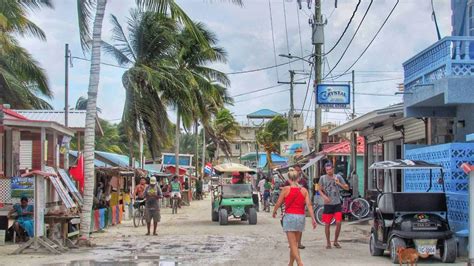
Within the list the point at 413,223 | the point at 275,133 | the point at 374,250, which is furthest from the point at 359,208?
the point at 275,133

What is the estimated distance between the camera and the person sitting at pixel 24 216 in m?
16.5

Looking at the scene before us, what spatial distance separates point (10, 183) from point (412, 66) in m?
11.0

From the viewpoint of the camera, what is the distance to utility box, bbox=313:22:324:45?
88.6 feet

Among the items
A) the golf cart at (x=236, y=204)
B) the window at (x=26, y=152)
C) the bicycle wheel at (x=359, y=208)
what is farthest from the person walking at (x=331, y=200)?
the window at (x=26, y=152)

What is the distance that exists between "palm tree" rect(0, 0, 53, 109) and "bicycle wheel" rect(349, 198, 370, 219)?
42.2ft

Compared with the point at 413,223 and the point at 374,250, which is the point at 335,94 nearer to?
the point at 374,250

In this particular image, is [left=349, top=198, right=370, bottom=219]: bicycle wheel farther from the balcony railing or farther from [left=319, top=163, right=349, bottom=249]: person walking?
the balcony railing

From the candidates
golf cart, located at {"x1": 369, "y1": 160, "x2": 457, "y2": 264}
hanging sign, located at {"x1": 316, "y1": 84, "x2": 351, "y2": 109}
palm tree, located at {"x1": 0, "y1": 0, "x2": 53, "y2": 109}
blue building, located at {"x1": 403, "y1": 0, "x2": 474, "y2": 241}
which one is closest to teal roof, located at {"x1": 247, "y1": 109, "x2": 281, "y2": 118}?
palm tree, located at {"x1": 0, "y1": 0, "x2": 53, "y2": 109}

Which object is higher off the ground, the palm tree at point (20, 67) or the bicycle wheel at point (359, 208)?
the palm tree at point (20, 67)

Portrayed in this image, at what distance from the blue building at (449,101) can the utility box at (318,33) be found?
1012 centimetres

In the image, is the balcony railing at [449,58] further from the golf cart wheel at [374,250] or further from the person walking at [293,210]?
the person walking at [293,210]

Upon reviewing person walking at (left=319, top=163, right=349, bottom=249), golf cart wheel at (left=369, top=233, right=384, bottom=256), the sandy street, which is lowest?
the sandy street

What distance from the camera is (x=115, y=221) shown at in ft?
75.4

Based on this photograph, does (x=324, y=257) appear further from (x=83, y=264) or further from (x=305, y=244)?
(x=83, y=264)
